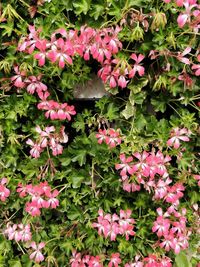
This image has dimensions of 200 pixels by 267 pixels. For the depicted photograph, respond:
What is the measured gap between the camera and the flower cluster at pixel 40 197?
6.73 feet

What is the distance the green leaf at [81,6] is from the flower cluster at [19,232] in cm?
103

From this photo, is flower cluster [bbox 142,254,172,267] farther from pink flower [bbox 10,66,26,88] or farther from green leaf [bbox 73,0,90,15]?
green leaf [bbox 73,0,90,15]

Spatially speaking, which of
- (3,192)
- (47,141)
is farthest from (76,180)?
(3,192)

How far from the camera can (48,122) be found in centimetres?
217

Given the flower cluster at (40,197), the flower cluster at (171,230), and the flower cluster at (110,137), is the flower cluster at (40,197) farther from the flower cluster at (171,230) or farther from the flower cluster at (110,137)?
the flower cluster at (171,230)

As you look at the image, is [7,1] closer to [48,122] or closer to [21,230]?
[48,122]

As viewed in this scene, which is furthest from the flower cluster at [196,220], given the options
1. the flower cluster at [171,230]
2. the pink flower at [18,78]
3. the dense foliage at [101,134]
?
the pink flower at [18,78]

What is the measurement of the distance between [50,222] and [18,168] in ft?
1.09

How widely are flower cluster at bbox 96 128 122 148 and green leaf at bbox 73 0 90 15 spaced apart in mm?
528

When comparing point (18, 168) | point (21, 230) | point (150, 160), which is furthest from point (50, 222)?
point (150, 160)

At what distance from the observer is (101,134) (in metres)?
2.03

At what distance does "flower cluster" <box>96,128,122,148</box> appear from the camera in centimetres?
201

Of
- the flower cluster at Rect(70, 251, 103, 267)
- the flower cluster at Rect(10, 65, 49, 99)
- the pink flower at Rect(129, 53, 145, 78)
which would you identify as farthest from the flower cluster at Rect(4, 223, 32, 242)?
the pink flower at Rect(129, 53, 145, 78)

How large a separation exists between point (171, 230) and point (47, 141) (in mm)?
704
